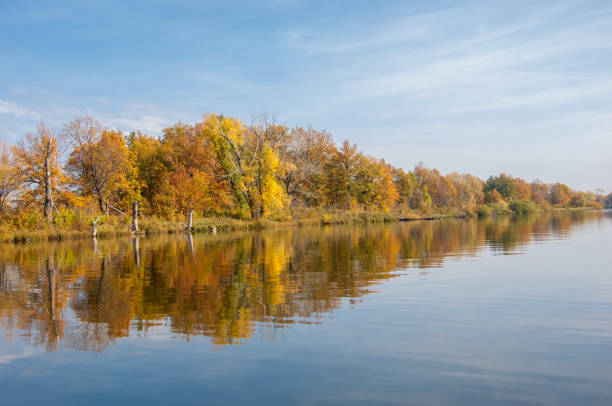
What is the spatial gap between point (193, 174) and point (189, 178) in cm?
292

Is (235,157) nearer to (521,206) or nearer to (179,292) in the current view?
(179,292)

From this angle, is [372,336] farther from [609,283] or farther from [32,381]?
[609,283]

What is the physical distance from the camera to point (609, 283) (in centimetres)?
1068

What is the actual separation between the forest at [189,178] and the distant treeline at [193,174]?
99mm

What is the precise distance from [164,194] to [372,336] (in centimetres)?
4118

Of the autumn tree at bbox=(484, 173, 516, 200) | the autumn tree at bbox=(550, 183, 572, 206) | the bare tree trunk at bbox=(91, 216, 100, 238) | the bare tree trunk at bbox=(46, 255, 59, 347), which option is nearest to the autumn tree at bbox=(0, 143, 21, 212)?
the bare tree trunk at bbox=(91, 216, 100, 238)

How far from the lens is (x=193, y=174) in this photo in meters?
49.2

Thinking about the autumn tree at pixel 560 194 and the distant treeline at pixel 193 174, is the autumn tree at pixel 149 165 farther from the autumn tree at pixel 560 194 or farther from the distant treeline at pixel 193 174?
the autumn tree at pixel 560 194

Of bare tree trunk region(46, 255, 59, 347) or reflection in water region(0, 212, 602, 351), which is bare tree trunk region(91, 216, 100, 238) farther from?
bare tree trunk region(46, 255, 59, 347)

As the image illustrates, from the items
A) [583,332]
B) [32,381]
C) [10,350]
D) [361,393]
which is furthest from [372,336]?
[10,350]

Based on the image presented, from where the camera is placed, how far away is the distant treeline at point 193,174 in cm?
3666

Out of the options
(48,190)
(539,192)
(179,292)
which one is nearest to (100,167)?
(48,190)

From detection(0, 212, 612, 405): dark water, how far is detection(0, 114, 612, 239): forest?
27.0 m

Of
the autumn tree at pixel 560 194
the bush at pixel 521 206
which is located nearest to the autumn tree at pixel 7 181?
the bush at pixel 521 206
